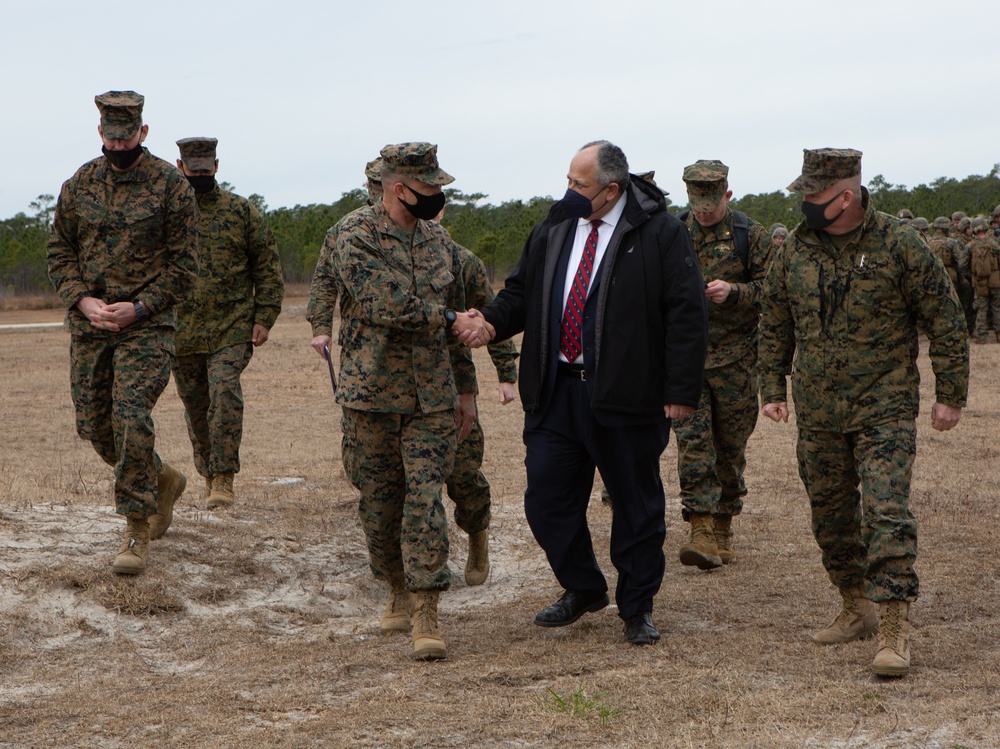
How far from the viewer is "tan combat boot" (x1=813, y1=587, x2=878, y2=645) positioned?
588 centimetres

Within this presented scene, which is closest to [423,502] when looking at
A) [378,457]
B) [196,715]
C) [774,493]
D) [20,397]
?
[378,457]

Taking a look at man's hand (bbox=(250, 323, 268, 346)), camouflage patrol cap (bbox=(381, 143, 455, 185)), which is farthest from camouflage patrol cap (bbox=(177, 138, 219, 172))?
camouflage patrol cap (bbox=(381, 143, 455, 185))

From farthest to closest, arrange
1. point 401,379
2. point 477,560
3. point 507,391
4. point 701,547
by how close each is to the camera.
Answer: point 701,547 < point 477,560 < point 507,391 < point 401,379

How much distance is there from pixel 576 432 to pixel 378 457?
0.92 metres

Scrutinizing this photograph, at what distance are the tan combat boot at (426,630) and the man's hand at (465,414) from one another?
81 cm

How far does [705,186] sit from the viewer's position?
760 centimetres

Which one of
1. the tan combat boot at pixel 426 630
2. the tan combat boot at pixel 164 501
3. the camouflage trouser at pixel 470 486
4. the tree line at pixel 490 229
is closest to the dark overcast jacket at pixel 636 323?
the tan combat boot at pixel 426 630

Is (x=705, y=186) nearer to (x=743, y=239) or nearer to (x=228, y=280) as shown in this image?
(x=743, y=239)

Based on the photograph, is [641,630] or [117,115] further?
[117,115]

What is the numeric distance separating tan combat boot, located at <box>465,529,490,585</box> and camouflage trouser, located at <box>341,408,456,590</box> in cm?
129

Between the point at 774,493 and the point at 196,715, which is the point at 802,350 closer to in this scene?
the point at 196,715

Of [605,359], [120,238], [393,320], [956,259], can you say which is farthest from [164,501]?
[956,259]

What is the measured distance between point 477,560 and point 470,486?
0.56 metres

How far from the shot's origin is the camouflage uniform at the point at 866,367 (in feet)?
17.7
